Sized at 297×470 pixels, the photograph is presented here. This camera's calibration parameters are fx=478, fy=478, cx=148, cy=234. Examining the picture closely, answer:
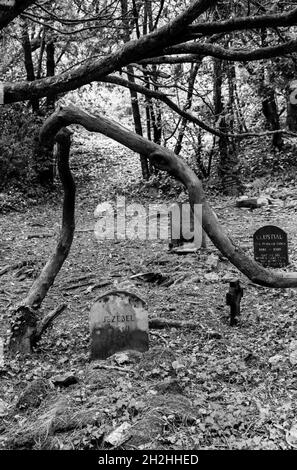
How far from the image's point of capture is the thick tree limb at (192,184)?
12.1ft

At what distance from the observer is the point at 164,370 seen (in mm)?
3830

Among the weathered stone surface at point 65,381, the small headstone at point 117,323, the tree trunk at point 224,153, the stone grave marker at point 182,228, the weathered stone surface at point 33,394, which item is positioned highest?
the tree trunk at point 224,153

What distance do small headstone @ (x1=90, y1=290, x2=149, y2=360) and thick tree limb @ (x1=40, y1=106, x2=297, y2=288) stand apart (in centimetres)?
93

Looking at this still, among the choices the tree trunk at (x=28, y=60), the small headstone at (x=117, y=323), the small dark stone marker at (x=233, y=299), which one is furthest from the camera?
the tree trunk at (x=28, y=60)

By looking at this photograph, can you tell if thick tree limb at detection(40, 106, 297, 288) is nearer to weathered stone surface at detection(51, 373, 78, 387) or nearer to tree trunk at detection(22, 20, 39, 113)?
weathered stone surface at detection(51, 373, 78, 387)

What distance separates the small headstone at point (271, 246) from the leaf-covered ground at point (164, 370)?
0.20 meters

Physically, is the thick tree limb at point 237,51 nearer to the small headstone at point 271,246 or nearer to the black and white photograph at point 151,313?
the black and white photograph at point 151,313

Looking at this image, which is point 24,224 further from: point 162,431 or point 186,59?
point 162,431

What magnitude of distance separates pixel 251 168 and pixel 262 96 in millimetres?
2005

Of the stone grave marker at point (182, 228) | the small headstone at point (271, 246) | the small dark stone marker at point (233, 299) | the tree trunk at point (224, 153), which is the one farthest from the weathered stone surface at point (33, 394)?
the tree trunk at point (224, 153)

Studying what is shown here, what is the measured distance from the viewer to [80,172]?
650 inches

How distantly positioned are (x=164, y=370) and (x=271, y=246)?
3103mm

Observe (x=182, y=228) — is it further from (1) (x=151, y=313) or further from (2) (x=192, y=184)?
(2) (x=192, y=184)

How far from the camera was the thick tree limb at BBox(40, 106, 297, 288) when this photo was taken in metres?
3.69
